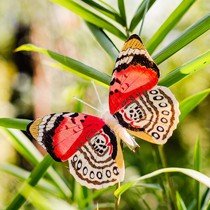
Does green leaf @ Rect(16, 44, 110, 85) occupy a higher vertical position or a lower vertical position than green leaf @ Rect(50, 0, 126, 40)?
lower

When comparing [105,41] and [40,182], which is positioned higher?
[105,41]

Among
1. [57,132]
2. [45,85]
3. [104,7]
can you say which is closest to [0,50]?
[45,85]

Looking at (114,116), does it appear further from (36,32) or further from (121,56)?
(36,32)

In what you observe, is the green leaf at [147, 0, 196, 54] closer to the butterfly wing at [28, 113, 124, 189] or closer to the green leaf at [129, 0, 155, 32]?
the green leaf at [129, 0, 155, 32]

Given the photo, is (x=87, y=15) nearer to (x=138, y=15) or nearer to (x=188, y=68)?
(x=138, y=15)

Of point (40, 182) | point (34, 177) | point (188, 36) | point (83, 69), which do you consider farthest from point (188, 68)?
point (40, 182)

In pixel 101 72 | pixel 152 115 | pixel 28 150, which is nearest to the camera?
pixel 152 115

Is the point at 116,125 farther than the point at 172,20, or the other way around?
the point at 172,20

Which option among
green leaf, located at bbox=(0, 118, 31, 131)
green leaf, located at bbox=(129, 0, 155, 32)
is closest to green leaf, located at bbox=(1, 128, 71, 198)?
green leaf, located at bbox=(0, 118, 31, 131)
